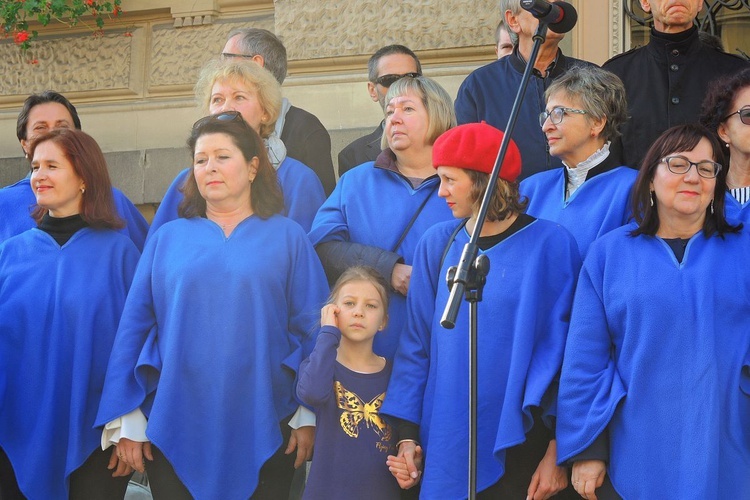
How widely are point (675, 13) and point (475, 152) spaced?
142 cm

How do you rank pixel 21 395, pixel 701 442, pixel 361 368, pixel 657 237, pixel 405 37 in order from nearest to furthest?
pixel 701 442
pixel 657 237
pixel 361 368
pixel 21 395
pixel 405 37

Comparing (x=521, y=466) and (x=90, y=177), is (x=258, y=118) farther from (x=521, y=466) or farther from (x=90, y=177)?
(x=521, y=466)

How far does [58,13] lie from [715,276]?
5280mm

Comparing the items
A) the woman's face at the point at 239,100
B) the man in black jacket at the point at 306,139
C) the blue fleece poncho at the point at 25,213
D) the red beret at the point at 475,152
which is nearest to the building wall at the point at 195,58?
the man in black jacket at the point at 306,139

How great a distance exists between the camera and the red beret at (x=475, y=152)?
13.9 feet

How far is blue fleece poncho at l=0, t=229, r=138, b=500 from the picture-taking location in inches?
183

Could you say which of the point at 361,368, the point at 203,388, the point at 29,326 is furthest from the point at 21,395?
the point at 361,368

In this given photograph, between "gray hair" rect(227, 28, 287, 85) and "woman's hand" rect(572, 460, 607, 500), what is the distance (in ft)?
8.97

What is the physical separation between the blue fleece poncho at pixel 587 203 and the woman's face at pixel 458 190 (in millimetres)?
400

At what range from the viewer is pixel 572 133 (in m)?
4.50

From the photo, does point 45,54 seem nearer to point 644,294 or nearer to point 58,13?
point 58,13

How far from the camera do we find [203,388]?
442 centimetres

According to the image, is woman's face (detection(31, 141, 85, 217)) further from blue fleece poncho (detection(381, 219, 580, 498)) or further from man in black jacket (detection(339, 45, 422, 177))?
A: blue fleece poncho (detection(381, 219, 580, 498))

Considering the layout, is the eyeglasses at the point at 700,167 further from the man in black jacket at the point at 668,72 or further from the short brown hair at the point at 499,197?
the man in black jacket at the point at 668,72
